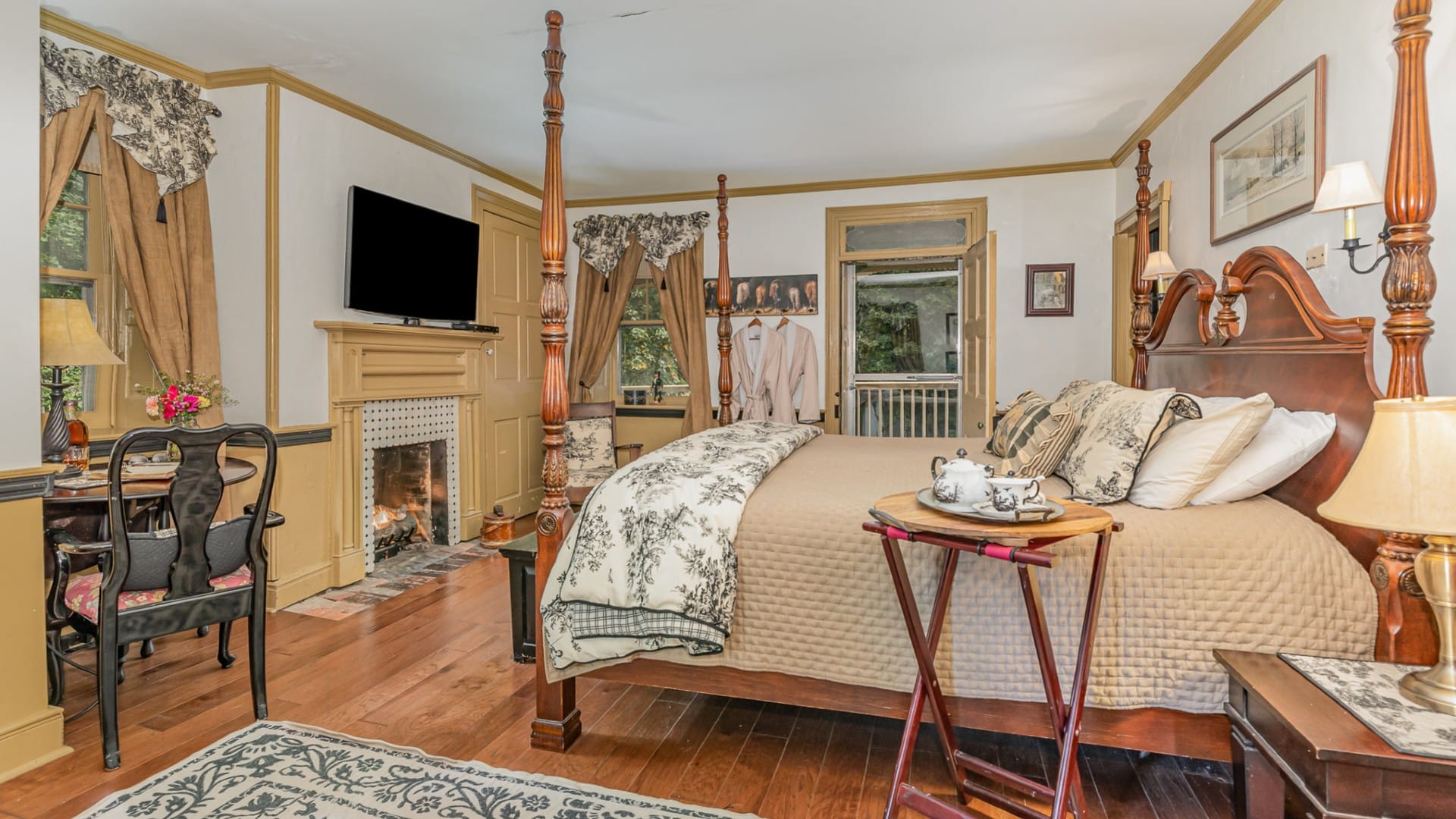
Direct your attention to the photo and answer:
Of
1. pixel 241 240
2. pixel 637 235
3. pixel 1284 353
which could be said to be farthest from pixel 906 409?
pixel 241 240

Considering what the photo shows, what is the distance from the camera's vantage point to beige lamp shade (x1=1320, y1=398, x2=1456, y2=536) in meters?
1.19

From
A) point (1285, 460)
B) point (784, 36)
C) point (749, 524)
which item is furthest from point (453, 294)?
point (1285, 460)

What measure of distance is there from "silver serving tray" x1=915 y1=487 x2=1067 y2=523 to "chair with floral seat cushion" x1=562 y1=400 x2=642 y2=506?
3404 millimetres

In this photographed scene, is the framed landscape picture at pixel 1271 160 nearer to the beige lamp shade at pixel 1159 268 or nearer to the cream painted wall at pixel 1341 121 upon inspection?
the cream painted wall at pixel 1341 121

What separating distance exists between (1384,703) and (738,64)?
313 cm

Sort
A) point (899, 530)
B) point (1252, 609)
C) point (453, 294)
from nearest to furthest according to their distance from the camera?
point (899, 530)
point (1252, 609)
point (453, 294)

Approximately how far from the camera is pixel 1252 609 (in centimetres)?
162

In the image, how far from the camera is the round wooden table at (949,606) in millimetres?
1371

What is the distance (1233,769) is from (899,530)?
95cm

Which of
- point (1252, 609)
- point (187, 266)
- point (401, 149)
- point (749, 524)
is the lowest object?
point (1252, 609)

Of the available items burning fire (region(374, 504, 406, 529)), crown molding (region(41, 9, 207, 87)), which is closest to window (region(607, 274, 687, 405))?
burning fire (region(374, 504, 406, 529))

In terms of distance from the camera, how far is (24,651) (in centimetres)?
197

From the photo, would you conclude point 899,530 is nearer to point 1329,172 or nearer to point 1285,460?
point 1285,460

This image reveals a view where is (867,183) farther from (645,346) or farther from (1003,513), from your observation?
(1003,513)
